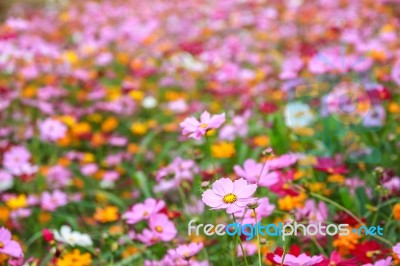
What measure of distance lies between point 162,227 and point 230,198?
1.09ft

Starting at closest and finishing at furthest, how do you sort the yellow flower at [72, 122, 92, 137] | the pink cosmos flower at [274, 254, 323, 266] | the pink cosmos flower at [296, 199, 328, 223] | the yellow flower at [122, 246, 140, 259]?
the pink cosmos flower at [274, 254, 323, 266], the pink cosmos flower at [296, 199, 328, 223], the yellow flower at [122, 246, 140, 259], the yellow flower at [72, 122, 92, 137]

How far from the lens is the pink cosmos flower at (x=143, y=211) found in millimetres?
1216

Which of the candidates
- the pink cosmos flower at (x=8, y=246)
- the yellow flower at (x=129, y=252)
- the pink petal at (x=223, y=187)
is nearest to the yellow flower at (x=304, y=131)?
the yellow flower at (x=129, y=252)

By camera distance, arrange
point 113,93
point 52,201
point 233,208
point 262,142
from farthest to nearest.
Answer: point 113,93
point 262,142
point 52,201
point 233,208

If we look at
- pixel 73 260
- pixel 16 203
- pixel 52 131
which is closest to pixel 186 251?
pixel 73 260

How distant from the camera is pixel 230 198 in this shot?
2.96 ft

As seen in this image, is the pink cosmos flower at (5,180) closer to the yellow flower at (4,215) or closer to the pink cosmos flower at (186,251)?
the yellow flower at (4,215)

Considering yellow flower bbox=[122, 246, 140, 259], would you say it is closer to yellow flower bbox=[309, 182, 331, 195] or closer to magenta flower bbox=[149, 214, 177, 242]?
magenta flower bbox=[149, 214, 177, 242]

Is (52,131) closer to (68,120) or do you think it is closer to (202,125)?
(68,120)

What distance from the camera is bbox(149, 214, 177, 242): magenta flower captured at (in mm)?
1172

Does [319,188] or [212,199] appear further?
[319,188]

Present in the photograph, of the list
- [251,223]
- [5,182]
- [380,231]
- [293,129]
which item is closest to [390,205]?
[380,231]

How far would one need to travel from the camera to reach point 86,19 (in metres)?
4.26

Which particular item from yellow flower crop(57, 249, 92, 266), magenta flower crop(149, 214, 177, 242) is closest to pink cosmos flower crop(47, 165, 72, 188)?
yellow flower crop(57, 249, 92, 266)
